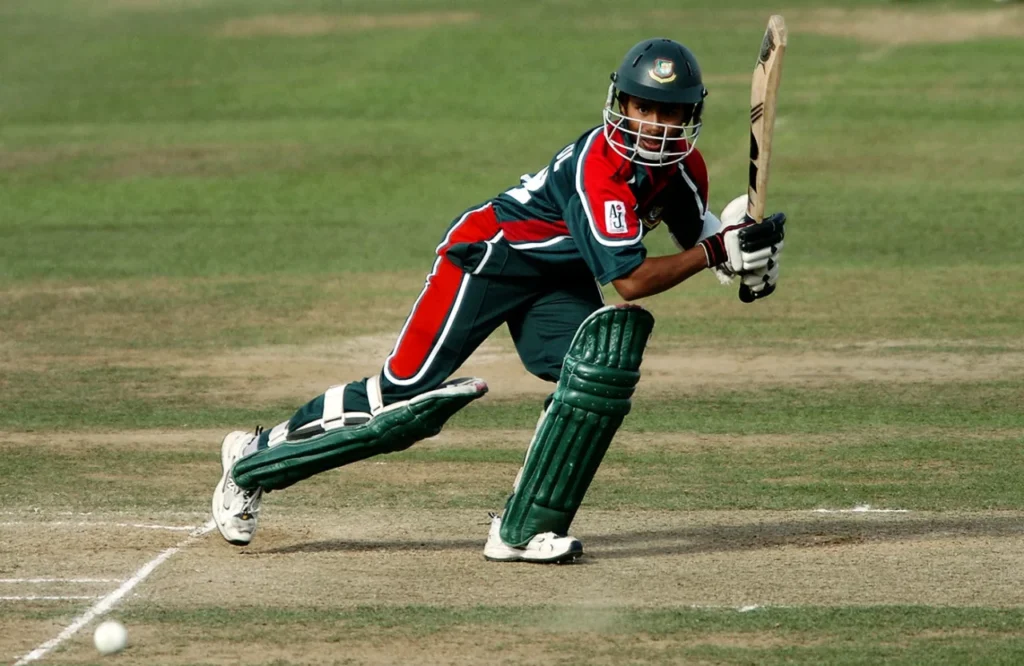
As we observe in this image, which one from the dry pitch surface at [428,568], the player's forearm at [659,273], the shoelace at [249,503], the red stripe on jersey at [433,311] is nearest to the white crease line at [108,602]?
the dry pitch surface at [428,568]

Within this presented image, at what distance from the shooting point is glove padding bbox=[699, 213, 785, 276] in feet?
20.2

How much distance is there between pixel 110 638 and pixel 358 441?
1358 millimetres

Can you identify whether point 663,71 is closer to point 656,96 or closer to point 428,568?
point 656,96

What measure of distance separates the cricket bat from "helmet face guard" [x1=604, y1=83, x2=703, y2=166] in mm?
268

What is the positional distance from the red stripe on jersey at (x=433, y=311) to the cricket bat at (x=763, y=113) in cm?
94

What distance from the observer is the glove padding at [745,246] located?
20.2ft

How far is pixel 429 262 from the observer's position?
47.8 ft

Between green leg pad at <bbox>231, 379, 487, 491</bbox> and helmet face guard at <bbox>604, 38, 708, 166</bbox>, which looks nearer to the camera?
helmet face guard at <bbox>604, 38, 708, 166</bbox>

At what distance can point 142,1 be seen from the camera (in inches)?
1417

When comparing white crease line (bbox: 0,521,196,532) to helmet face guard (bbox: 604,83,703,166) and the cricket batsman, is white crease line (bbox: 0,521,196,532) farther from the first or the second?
helmet face guard (bbox: 604,83,703,166)

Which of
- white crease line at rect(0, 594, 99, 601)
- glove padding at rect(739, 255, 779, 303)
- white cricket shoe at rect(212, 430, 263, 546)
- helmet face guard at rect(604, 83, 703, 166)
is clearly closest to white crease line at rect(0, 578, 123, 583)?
white crease line at rect(0, 594, 99, 601)

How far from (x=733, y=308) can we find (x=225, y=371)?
386 centimetres

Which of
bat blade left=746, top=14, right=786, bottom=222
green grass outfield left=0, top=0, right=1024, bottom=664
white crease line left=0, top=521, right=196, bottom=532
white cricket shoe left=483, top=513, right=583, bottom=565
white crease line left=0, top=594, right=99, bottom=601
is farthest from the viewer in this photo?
white crease line left=0, top=521, right=196, bottom=532

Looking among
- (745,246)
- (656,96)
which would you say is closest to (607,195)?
(656,96)
